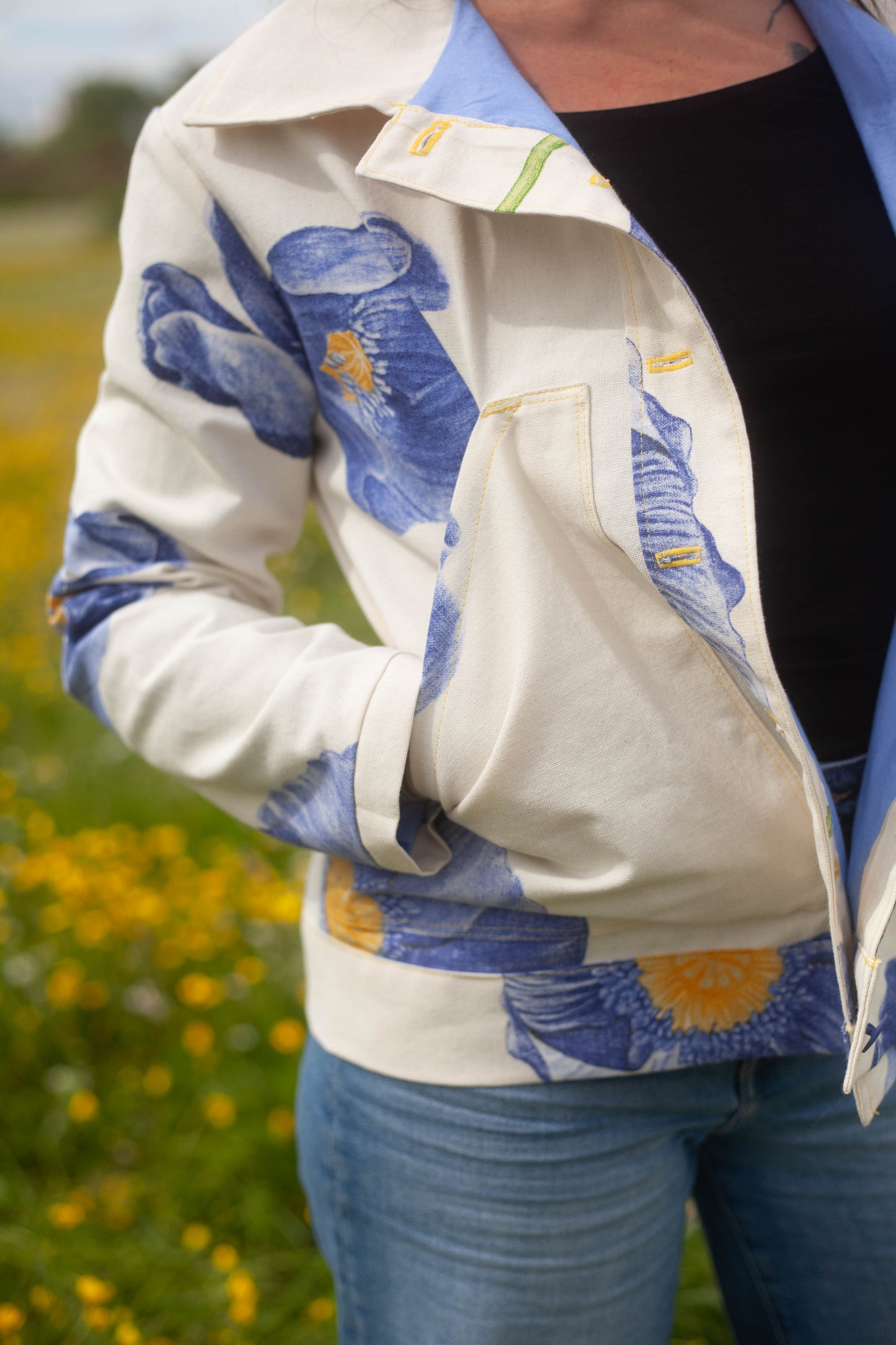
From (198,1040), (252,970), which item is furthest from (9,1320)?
(252,970)

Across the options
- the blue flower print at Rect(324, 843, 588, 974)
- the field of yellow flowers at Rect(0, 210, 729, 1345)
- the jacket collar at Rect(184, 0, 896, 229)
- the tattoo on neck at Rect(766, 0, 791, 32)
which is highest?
the tattoo on neck at Rect(766, 0, 791, 32)

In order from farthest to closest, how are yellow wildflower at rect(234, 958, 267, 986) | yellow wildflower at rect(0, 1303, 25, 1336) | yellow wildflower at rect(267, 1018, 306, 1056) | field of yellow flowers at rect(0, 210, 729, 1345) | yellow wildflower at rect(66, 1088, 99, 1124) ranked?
yellow wildflower at rect(234, 958, 267, 986), yellow wildflower at rect(267, 1018, 306, 1056), yellow wildflower at rect(66, 1088, 99, 1124), field of yellow flowers at rect(0, 210, 729, 1345), yellow wildflower at rect(0, 1303, 25, 1336)

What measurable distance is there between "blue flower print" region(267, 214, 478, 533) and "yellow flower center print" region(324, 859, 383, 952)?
13.0 inches

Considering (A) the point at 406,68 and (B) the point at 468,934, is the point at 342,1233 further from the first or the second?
(A) the point at 406,68

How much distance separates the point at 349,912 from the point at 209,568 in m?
0.34

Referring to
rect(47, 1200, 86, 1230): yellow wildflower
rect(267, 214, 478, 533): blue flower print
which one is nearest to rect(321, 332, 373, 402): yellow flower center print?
rect(267, 214, 478, 533): blue flower print

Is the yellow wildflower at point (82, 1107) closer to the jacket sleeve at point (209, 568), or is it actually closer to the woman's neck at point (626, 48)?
the jacket sleeve at point (209, 568)

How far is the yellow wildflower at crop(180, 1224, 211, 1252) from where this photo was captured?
1829mm

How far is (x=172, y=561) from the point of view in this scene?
39.4 inches

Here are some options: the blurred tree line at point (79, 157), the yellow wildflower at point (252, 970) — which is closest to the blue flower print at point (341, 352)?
the yellow wildflower at point (252, 970)

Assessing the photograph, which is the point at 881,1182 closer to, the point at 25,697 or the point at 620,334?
the point at 620,334

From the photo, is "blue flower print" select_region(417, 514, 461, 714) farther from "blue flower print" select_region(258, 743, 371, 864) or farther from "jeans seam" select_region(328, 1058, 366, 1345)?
"jeans seam" select_region(328, 1058, 366, 1345)

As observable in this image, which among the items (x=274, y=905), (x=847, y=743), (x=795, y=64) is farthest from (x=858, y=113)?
(x=274, y=905)

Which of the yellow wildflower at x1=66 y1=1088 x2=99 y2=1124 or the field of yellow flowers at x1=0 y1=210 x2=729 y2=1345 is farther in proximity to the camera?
the yellow wildflower at x1=66 y1=1088 x2=99 y2=1124
